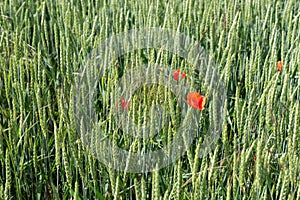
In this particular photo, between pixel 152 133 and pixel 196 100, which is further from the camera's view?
pixel 196 100

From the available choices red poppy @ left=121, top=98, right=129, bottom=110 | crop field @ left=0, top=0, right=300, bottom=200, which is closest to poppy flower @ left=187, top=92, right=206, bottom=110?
crop field @ left=0, top=0, right=300, bottom=200

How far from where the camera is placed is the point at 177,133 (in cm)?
85

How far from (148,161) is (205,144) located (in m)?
0.12

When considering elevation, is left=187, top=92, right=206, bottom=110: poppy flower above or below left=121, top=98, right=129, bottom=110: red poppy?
above

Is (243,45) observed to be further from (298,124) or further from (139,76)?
(298,124)

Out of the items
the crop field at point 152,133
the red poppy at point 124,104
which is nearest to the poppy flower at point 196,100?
the crop field at point 152,133

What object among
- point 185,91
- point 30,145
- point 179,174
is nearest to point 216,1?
point 185,91

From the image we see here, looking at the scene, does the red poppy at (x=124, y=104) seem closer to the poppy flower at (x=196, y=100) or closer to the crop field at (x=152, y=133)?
the crop field at (x=152, y=133)

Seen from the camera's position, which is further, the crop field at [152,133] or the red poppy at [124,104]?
the red poppy at [124,104]

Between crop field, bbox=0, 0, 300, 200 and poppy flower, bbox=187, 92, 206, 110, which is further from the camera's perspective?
poppy flower, bbox=187, 92, 206, 110

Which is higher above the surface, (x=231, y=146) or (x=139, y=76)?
(x=139, y=76)

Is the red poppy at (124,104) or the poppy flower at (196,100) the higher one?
the poppy flower at (196,100)

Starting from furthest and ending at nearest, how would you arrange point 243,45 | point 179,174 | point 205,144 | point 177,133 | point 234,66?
point 243,45 → point 234,66 → point 205,144 → point 177,133 → point 179,174

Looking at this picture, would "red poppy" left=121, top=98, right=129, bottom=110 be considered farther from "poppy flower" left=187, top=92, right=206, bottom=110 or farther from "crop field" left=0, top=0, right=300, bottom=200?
"poppy flower" left=187, top=92, right=206, bottom=110
